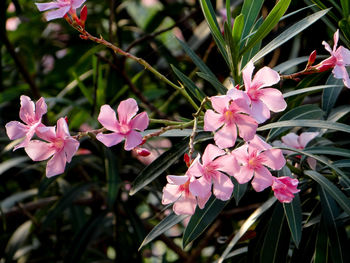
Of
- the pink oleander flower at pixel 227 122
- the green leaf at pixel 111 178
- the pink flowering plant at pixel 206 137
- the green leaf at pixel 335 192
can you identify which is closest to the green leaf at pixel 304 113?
the pink flowering plant at pixel 206 137

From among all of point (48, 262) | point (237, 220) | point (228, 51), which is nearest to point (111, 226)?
point (48, 262)

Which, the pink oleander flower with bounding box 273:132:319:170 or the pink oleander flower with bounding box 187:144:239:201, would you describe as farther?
the pink oleander flower with bounding box 273:132:319:170

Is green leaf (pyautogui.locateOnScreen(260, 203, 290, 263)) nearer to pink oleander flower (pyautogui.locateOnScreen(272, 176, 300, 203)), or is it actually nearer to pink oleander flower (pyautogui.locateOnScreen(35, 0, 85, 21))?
pink oleander flower (pyautogui.locateOnScreen(272, 176, 300, 203))

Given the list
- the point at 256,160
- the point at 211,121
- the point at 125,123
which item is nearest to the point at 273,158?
the point at 256,160

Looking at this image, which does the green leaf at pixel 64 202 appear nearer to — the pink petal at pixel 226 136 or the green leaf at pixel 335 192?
the green leaf at pixel 335 192

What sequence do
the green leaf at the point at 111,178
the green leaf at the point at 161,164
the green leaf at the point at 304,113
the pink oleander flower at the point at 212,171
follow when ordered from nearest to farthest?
the pink oleander flower at the point at 212,171 < the green leaf at the point at 161,164 < the green leaf at the point at 304,113 < the green leaf at the point at 111,178

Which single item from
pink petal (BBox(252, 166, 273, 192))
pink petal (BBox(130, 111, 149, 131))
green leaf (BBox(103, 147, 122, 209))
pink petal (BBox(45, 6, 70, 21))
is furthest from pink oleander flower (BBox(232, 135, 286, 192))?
green leaf (BBox(103, 147, 122, 209))
